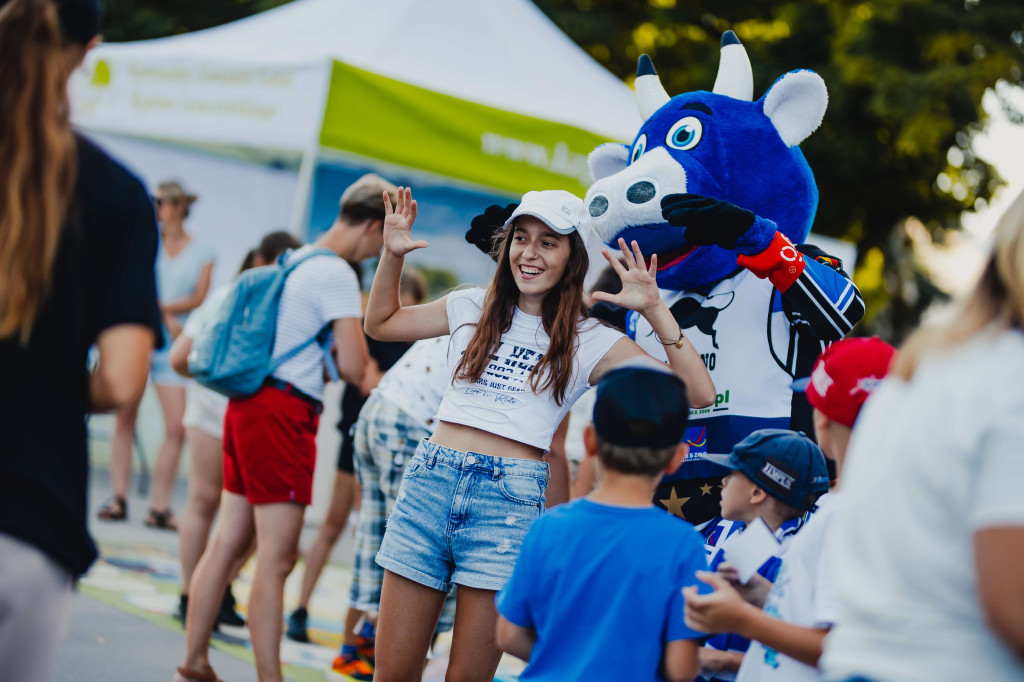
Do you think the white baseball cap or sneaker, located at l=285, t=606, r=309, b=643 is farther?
sneaker, located at l=285, t=606, r=309, b=643

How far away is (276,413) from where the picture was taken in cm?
373

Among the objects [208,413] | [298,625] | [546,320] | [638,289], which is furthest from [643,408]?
[298,625]

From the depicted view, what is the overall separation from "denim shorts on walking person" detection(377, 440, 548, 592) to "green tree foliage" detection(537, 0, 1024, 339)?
10.6 m

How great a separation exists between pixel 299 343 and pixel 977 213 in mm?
13132

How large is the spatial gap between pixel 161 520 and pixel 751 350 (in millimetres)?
4917

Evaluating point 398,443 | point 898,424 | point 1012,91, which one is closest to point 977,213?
point 1012,91

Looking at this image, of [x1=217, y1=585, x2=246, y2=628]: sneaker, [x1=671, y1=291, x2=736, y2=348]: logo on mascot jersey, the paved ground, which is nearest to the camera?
[x1=671, y1=291, x2=736, y2=348]: logo on mascot jersey

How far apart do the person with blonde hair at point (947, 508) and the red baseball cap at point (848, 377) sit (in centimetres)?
61

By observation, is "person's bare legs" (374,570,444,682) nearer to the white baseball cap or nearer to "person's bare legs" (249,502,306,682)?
"person's bare legs" (249,502,306,682)

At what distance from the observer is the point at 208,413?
4801mm

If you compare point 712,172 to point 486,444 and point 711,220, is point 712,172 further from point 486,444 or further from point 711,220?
point 486,444

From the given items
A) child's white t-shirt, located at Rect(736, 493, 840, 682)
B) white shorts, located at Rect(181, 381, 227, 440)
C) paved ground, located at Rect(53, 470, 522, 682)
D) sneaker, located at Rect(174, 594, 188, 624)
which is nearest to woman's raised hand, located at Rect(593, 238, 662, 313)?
child's white t-shirt, located at Rect(736, 493, 840, 682)

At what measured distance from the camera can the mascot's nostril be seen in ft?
10.5

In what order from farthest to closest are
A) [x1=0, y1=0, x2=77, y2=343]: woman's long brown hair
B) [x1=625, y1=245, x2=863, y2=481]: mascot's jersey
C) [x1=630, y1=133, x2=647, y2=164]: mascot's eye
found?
[x1=630, y1=133, x2=647, y2=164]: mascot's eye
[x1=625, y1=245, x2=863, y2=481]: mascot's jersey
[x1=0, y1=0, x2=77, y2=343]: woman's long brown hair
